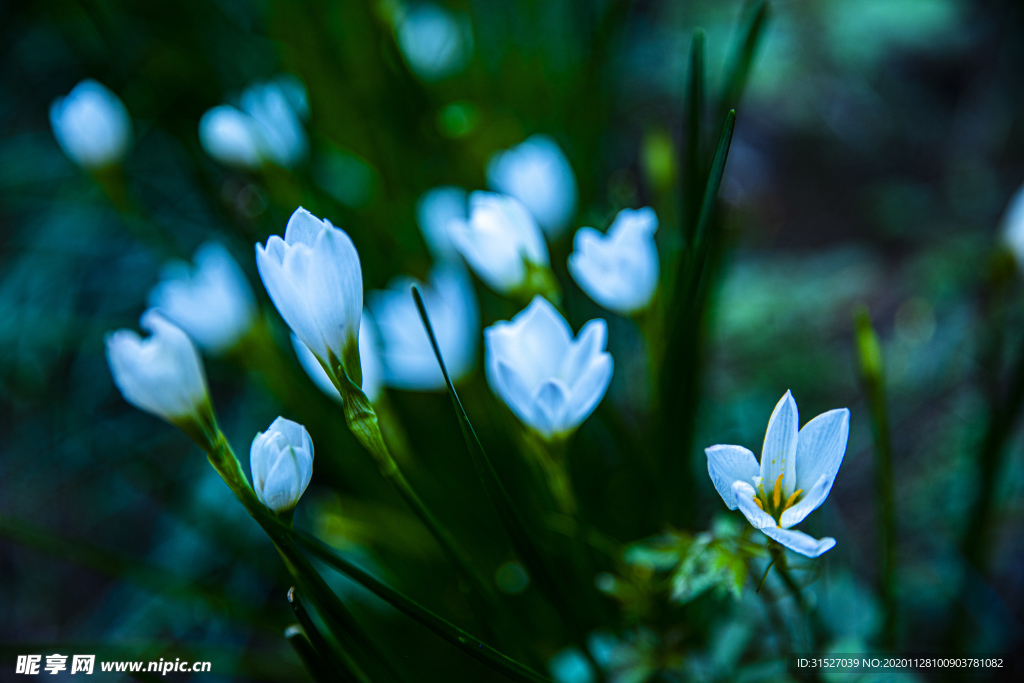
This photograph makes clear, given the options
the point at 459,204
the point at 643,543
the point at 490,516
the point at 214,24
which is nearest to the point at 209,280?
the point at 459,204

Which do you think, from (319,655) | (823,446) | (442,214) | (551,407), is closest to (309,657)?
(319,655)

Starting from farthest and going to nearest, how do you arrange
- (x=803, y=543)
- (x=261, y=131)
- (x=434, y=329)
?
(x=261, y=131) → (x=434, y=329) → (x=803, y=543)

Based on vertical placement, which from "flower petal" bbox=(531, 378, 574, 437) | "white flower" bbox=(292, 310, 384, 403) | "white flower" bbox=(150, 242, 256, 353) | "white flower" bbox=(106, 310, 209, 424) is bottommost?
"flower petal" bbox=(531, 378, 574, 437)

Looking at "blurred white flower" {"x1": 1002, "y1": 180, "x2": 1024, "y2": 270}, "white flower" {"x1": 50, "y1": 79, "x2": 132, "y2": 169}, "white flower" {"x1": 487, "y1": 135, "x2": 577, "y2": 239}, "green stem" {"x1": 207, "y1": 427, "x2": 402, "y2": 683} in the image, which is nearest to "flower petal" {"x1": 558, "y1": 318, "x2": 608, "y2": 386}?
"green stem" {"x1": 207, "y1": 427, "x2": 402, "y2": 683}

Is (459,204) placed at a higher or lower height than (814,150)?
lower

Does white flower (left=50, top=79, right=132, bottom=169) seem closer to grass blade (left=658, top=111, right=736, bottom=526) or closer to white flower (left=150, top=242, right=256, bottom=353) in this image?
white flower (left=150, top=242, right=256, bottom=353)

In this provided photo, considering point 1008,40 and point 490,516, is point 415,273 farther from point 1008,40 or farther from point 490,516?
point 1008,40

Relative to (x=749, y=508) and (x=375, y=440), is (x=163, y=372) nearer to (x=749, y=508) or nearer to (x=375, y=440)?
(x=375, y=440)
